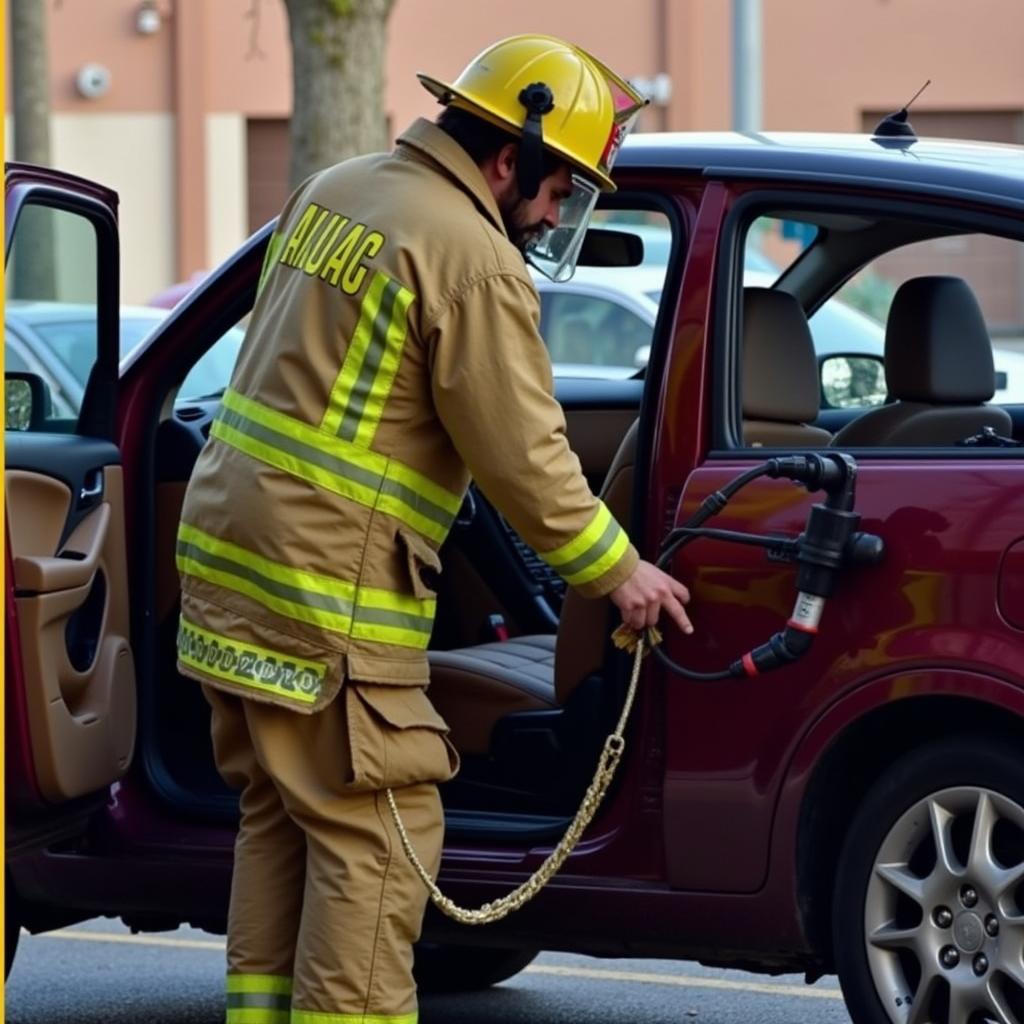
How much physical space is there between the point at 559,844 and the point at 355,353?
3.11 feet

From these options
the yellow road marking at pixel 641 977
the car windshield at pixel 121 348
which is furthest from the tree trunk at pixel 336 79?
the yellow road marking at pixel 641 977

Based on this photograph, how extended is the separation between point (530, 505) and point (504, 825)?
84 centimetres

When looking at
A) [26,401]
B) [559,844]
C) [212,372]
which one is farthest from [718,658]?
[212,372]

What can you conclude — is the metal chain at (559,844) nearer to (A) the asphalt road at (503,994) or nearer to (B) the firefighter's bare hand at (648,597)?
(B) the firefighter's bare hand at (648,597)

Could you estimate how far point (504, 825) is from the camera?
4.54 m

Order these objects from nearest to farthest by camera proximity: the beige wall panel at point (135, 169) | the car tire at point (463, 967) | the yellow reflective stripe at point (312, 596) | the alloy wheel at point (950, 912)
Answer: the alloy wheel at point (950, 912), the yellow reflective stripe at point (312, 596), the car tire at point (463, 967), the beige wall panel at point (135, 169)

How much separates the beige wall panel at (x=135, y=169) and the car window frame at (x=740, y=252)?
68.5ft

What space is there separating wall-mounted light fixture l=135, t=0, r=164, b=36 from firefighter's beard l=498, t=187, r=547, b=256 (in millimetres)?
21370

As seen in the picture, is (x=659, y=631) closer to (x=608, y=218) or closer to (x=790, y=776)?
(x=790, y=776)

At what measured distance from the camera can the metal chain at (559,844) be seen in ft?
13.6

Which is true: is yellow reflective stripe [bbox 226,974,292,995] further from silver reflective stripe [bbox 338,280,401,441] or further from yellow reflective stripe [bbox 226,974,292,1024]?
Answer: silver reflective stripe [bbox 338,280,401,441]

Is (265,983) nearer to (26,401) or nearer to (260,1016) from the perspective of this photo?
(260,1016)

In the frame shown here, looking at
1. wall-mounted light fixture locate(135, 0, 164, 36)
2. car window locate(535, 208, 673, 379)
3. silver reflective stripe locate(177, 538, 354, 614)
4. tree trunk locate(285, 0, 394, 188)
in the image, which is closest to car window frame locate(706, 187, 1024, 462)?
silver reflective stripe locate(177, 538, 354, 614)

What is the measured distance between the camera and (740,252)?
435 centimetres
